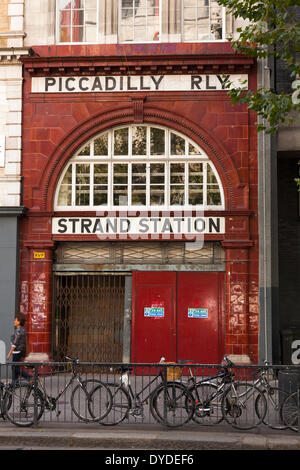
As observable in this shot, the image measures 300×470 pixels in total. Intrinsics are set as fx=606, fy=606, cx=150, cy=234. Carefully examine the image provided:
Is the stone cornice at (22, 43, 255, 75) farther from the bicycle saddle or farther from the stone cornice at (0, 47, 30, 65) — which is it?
the bicycle saddle

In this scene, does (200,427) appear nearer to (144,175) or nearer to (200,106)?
(144,175)

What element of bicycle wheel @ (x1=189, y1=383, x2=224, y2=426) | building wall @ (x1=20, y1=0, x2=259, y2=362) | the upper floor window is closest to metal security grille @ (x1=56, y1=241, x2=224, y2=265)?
building wall @ (x1=20, y1=0, x2=259, y2=362)

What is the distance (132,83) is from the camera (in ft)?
51.7

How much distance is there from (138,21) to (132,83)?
174cm

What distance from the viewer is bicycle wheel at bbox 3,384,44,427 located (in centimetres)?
980

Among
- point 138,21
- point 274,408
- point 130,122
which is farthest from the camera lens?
point 138,21

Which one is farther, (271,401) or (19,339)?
(19,339)

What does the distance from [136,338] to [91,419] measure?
568cm

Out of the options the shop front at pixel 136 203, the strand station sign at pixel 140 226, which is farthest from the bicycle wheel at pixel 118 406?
the strand station sign at pixel 140 226

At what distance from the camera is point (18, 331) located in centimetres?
1288

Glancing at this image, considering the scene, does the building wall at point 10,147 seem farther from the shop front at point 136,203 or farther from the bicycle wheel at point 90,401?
the bicycle wheel at point 90,401

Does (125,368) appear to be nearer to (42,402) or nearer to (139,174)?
(42,402)

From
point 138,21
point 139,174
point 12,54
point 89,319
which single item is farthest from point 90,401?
point 138,21

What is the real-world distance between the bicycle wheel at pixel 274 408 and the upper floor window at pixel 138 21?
9.71 m
